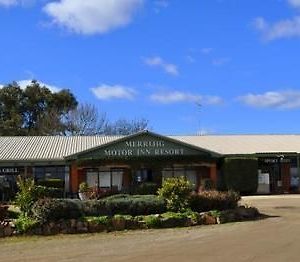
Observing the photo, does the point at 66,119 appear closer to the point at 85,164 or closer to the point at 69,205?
the point at 85,164

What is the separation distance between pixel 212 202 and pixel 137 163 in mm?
24586

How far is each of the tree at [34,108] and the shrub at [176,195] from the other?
171 ft

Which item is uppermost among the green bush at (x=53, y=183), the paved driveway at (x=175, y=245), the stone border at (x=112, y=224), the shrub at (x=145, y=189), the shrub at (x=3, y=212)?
the green bush at (x=53, y=183)

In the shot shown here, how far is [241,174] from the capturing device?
48250mm

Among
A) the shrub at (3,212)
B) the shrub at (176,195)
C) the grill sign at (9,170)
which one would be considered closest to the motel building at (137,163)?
the grill sign at (9,170)

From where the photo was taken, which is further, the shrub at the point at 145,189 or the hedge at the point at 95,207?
the shrub at the point at 145,189

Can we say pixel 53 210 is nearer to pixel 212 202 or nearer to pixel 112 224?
pixel 112 224

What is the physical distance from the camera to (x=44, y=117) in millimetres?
76750

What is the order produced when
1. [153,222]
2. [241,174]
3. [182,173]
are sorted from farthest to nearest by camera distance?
[182,173] < [241,174] < [153,222]

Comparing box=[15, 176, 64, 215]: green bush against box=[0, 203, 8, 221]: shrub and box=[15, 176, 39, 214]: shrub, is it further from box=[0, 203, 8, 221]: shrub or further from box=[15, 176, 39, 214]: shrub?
box=[0, 203, 8, 221]: shrub

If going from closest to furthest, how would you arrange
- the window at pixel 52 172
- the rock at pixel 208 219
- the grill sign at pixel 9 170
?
the rock at pixel 208 219
the grill sign at pixel 9 170
the window at pixel 52 172

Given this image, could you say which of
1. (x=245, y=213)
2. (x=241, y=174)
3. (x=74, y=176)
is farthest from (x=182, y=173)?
(x=245, y=213)

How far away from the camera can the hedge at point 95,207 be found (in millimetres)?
20984

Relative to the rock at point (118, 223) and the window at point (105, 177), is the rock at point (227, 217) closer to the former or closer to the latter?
the rock at point (118, 223)
